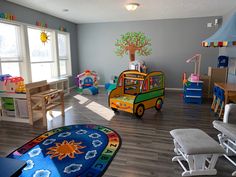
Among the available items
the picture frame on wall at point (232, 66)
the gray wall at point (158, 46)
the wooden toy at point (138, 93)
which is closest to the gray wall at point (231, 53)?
the picture frame on wall at point (232, 66)

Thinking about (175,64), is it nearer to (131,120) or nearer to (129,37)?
(129,37)

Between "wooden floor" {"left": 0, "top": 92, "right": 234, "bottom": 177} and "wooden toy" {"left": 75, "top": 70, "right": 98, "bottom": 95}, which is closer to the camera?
"wooden floor" {"left": 0, "top": 92, "right": 234, "bottom": 177}

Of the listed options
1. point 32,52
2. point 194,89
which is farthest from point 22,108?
point 194,89

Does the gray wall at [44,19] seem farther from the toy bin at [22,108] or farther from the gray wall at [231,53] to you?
the gray wall at [231,53]

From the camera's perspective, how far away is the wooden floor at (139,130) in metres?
2.12

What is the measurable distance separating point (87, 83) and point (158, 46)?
112 inches

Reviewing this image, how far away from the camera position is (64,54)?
6.48 m

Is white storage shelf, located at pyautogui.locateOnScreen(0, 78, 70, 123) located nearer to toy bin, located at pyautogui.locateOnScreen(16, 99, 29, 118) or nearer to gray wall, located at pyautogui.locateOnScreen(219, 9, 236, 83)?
toy bin, located at pyautogui.locateOnScreen(16, 99, 29, 118)

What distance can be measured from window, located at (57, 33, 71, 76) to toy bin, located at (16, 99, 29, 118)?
8.86 feet

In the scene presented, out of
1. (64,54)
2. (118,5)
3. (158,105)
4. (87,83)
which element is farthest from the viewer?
(64,54)

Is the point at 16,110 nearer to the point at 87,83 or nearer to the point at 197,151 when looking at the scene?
the point at 87,83

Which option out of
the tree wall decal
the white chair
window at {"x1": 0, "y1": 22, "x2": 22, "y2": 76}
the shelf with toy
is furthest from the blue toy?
window at {"x1": 0, "y1": 22, "x2": 22, "y2": 76}

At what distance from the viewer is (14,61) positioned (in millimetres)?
4273

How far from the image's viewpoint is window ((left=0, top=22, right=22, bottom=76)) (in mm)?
3982
